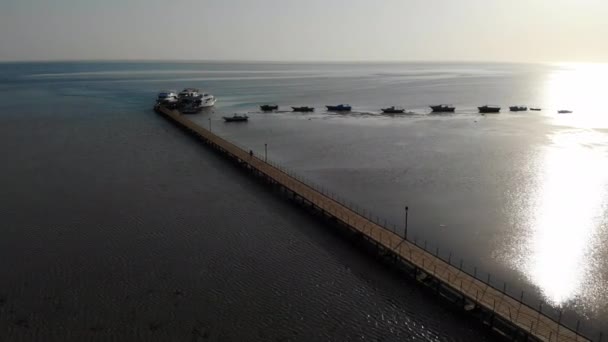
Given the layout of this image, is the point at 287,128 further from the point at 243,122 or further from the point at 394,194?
Result: the point at 394,194

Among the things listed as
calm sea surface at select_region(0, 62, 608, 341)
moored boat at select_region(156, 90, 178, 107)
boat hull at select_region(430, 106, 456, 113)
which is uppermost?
moored boat at select_region(156, 90, 178, 107)

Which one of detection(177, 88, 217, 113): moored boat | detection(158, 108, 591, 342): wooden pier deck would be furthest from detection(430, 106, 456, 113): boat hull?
detection(158, 108, 591, 342): wooden pier deck

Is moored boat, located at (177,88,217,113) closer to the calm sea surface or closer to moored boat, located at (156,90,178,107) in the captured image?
moored boat, located at (156,90,178,107)

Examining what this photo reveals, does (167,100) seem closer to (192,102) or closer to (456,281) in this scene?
(192,102)

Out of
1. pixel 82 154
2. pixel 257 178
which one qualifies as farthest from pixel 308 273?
pixel 82 154

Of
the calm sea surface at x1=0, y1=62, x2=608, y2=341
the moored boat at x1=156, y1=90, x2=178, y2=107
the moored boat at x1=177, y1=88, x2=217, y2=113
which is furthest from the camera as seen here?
the moored boat at x1=156, y1=90, x2=178, y2=107

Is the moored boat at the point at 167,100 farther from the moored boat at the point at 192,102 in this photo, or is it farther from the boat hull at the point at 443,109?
the boat hull at the point at 443,109
